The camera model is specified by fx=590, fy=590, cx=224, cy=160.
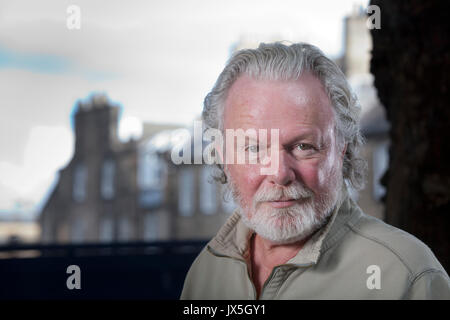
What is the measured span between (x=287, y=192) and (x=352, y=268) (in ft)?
0.80

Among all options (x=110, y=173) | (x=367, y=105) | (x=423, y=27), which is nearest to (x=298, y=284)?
(x=423, y=27)

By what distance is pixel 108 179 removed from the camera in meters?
33.4

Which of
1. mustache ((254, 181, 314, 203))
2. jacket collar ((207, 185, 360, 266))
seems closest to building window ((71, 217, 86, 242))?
jacket collar ((207, 185, 360, 266))

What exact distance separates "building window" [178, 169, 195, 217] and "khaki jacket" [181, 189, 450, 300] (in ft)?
89.1

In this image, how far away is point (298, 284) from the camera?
1.47m

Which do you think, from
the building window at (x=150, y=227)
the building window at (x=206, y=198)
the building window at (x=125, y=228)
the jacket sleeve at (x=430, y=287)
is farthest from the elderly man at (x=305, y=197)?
the building window at (x=125, y=228)

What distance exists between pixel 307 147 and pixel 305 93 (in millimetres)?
130

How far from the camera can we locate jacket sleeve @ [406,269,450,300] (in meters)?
1.40

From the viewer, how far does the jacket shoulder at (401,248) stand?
1429 millimetres

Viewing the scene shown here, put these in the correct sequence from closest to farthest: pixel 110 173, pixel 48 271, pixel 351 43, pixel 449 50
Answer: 1. pixel 449 50
2. pixel 48 271
3. pixel 351 43
4. pixel 110 173

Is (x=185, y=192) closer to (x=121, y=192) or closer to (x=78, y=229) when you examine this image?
(x=121, y=192)

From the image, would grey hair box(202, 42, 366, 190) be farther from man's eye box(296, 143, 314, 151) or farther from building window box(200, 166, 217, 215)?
building window box(200, 166, 217, 215)

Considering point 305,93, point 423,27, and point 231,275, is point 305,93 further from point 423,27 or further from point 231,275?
point 423,27

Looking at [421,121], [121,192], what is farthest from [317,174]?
[121,192]
